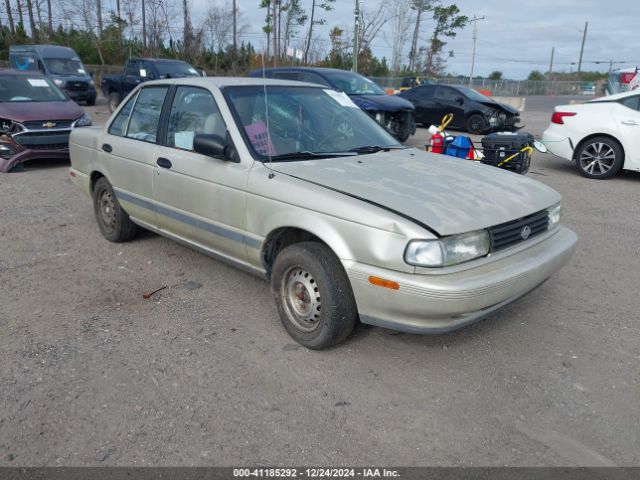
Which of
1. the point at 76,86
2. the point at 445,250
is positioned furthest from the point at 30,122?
the point at 76,86

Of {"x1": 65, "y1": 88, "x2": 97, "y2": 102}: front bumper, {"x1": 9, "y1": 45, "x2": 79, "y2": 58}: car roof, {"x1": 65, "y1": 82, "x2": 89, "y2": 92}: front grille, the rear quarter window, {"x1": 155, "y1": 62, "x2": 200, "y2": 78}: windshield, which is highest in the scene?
{"x1": 9, "y1": 45, "x2": 79, "y2": 58}: car roof

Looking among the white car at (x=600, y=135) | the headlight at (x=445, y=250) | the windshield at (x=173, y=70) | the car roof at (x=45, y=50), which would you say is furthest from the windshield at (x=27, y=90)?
the car roof at (x=45, y=50)

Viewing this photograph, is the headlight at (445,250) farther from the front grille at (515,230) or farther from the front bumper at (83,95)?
the front bumper at (83,95)

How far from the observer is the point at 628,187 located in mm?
8805

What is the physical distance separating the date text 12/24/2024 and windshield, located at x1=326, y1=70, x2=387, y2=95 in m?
10.8

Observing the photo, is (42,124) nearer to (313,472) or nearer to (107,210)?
(107,210)

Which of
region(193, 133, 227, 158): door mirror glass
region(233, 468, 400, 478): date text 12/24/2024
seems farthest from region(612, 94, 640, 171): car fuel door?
region(233, 468, 400, 478): date text 12/24/2024

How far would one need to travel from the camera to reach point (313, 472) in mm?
2514

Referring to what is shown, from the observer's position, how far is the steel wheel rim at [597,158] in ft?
30.2

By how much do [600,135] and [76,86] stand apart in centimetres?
1785

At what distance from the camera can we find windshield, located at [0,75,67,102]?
1007cm

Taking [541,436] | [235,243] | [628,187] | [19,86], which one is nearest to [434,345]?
[541,436]

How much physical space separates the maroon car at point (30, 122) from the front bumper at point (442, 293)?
26.7 feet

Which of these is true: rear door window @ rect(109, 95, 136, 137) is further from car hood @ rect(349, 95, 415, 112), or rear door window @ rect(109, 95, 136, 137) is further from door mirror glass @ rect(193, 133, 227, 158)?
car hood @ rect(349, 95, 415, 112)
